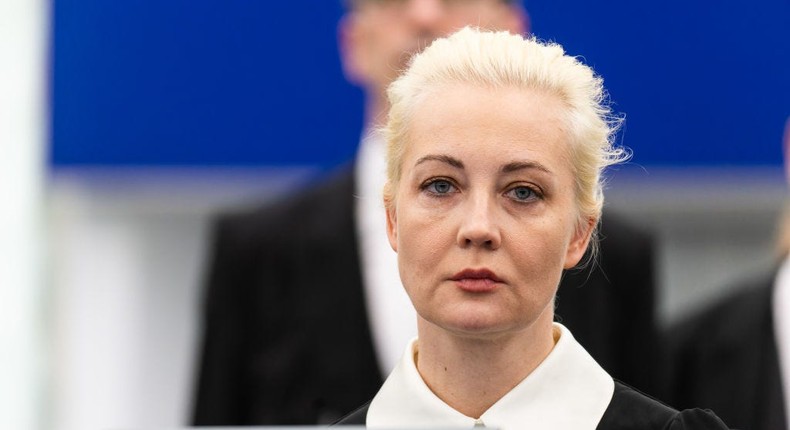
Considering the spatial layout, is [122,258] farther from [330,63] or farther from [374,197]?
[374,197]

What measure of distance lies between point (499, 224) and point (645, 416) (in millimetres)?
Answer: 297

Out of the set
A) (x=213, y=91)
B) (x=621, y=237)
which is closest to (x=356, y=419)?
(x=621, y=237)

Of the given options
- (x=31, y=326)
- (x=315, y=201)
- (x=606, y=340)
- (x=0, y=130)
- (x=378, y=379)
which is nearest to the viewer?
(x=606, y=340)

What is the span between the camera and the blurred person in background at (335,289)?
2570 mm

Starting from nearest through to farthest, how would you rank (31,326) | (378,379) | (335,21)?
(378,379) → (335,21) → (31,326)

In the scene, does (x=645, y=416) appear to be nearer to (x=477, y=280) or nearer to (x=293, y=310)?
(x=477, y=280)

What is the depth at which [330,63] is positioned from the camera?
5215 mm

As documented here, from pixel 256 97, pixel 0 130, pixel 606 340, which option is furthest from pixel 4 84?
pixel 606 340

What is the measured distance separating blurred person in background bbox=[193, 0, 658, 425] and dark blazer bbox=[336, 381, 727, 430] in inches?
12.4

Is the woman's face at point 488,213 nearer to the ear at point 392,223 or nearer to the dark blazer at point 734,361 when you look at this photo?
the ear at point 392,223

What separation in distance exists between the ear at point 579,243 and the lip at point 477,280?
108 millimetres

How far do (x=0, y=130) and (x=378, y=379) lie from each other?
3.58 meters

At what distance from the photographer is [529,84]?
198 centimetres

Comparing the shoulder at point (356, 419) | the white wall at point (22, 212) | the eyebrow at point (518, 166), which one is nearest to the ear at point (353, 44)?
the shoulder at point (356, 419)
